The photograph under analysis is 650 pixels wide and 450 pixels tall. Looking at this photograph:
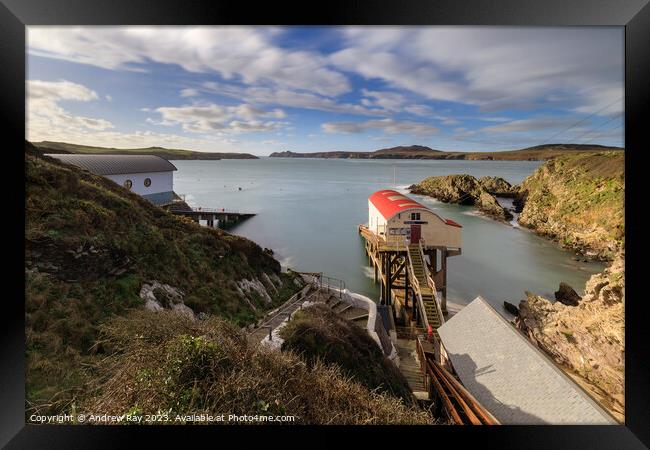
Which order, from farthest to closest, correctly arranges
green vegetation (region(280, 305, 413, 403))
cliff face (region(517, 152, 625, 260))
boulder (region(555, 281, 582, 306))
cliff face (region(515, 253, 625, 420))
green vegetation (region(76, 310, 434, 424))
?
1. boulder (region(555, 281, 582, 306))
2. cliff face (region(517, 152, 625, 260))
3. green vegetation (region(280, 305, 413, 403))
4. cliff face (region(515, 253, 625, 420))
5. green vegetation (region(76, 310, 434, 424))

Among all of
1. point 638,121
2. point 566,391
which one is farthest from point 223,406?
point 638,121

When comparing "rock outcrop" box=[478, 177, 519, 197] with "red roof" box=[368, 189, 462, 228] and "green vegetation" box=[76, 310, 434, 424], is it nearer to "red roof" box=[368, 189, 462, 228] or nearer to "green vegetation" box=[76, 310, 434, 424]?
"red roof" box=[368, 189, 462, 228]

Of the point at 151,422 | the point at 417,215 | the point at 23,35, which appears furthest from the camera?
the point at 417,215

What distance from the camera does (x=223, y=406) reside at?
288 cm

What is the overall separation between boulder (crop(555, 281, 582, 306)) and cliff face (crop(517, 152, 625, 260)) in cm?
84

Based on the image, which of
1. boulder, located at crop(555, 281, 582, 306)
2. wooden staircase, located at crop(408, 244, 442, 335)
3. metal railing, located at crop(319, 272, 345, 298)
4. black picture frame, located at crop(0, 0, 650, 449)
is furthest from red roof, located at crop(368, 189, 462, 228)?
black picture frame, located at crop(0, 0, 650, 449)

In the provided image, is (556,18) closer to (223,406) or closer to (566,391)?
(566,391)

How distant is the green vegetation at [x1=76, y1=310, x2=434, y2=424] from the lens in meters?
2.80

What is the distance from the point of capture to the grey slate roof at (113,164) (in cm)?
760

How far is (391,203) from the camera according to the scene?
7348mm

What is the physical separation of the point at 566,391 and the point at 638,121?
3286 millimetres

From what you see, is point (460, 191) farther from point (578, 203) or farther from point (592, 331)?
point (592, 331)

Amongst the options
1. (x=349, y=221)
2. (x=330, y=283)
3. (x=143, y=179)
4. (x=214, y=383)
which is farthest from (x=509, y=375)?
(x=143, y=179)

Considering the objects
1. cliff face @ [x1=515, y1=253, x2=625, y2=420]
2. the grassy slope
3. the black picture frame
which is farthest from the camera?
cliff face @ [x1=515, y1=253, x2=625, y2=420]
